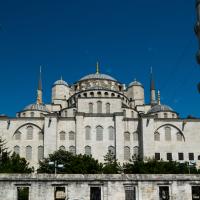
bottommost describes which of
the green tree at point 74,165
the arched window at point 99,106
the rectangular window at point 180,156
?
the green tree at point 74,165

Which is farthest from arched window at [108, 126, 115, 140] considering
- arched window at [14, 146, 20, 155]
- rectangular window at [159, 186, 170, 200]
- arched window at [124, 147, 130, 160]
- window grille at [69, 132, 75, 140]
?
rectangular window at [159, 186, 170, 200]

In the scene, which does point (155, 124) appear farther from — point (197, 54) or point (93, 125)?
point (197, 54)

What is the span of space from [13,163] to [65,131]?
11.3 meters

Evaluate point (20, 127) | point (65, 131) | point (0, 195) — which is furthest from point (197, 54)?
point (20, 127)

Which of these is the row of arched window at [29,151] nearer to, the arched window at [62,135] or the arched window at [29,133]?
the arched window at [29,133]

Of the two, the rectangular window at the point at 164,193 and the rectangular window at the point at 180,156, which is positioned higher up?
the rectangular window at the point at 180,156


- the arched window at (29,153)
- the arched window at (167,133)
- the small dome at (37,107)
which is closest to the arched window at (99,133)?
the arched window at (167,133)

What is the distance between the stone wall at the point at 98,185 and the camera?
27.0 meters

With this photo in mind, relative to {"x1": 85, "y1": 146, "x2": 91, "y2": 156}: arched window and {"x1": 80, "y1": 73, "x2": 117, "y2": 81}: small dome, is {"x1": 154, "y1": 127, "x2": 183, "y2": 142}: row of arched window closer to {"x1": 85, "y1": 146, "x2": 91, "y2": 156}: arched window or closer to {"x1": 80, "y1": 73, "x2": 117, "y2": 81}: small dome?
{"x1": 85, "y1": 146, "x2": 91, "y2": 156}: arched window

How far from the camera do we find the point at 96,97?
60031 millimetres

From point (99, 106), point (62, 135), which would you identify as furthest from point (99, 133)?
point (99, 106)

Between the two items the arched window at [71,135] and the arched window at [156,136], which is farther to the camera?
the arched window at [156,136]

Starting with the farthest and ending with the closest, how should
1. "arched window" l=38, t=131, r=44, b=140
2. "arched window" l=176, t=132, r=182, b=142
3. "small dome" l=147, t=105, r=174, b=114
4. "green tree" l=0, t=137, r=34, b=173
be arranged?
"small dome" l=147, t=105, r=174, b=114
"arched window" l=176, t=132, r=182, b=142
"arched window" l=38, t=131, r=44, b=140
"green tree" l=0, t=137, r=34, b=173

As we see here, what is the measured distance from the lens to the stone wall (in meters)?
27.0
